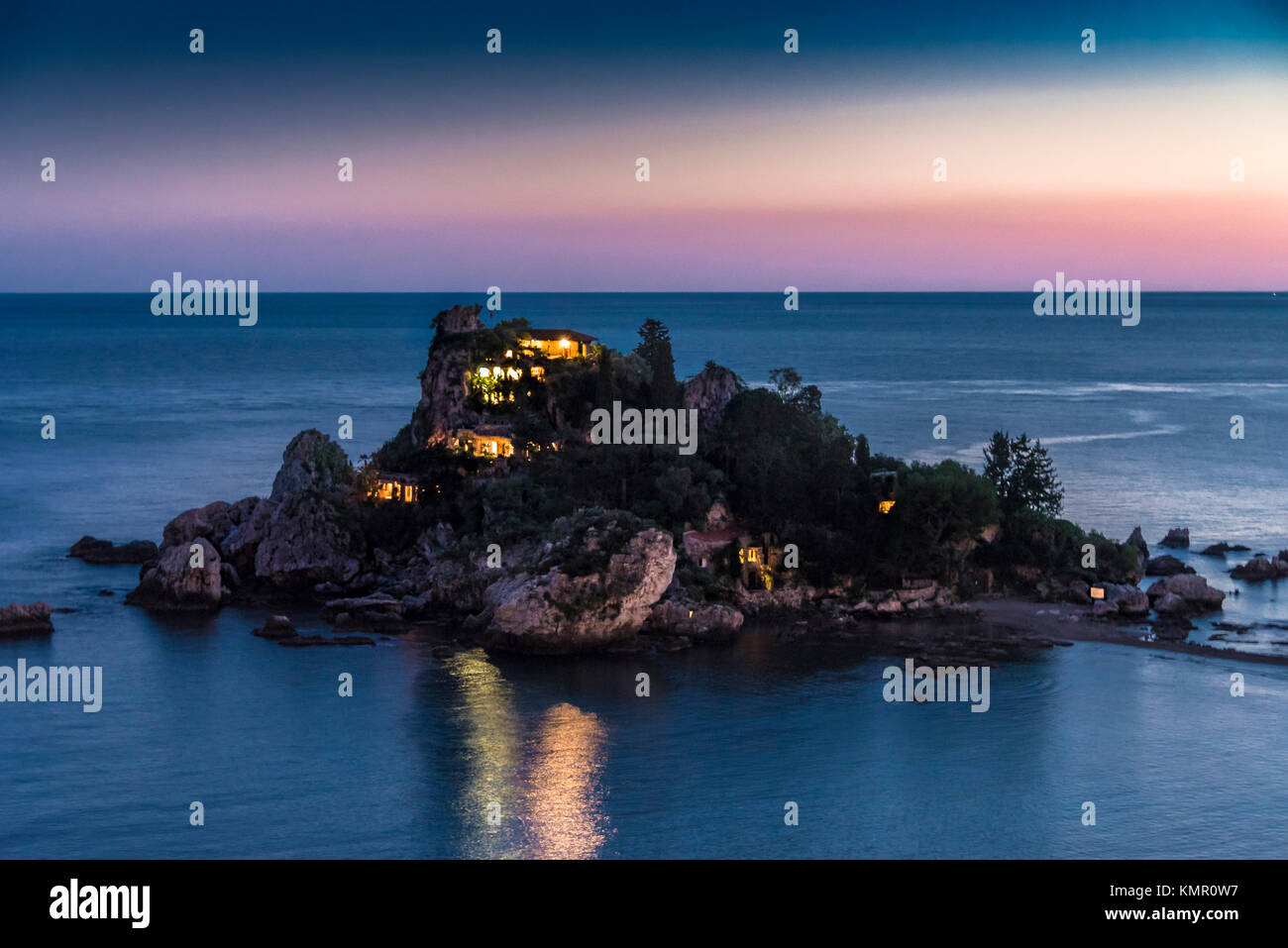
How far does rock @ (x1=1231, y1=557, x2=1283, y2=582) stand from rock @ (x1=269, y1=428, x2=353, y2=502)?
32345mm

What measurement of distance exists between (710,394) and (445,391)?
10579mm

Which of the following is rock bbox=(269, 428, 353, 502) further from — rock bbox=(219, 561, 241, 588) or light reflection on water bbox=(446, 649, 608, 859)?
light reflection on water bbox=(446, 649, 608, 859)

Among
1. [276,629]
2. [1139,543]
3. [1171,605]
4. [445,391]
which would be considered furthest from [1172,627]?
[276,629]

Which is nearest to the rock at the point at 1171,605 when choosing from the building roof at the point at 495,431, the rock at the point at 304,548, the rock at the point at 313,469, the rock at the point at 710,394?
the rock at the point at 710,394

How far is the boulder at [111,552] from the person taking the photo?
171 ft

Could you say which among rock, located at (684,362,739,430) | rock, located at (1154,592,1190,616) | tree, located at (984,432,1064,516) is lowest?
rock, located at (1154,592,1190,616)

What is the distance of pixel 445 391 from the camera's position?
52.9m

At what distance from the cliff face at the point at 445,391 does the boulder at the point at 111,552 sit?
11.3 meters

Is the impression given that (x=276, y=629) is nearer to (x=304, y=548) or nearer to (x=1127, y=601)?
(x=304, y=548)

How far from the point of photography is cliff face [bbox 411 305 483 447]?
52.2 m

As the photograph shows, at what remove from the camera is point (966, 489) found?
146 feet

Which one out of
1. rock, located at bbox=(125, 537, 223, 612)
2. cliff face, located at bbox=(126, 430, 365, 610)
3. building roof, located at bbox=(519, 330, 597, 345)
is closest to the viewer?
A: rock, located at bbox=(125, 537, 223, 612)

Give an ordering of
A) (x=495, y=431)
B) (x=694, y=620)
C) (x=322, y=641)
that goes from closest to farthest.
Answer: (x=322, y=641) < (x=694, y=620) < (x=495, y=431)

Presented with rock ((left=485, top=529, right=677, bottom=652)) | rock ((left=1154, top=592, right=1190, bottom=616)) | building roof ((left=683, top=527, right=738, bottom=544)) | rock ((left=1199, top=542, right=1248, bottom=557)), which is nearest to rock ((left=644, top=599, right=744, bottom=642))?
rock ((left=485, top=529, right=677, bottom=652))
